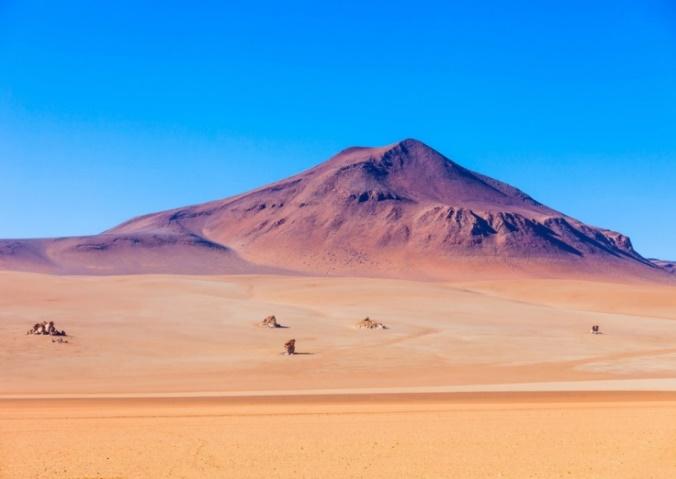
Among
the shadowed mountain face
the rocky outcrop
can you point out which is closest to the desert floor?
the rocky outcrop

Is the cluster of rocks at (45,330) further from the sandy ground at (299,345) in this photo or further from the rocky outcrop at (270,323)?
the rocky outcrop at (270,323)

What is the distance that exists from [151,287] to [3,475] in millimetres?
52373

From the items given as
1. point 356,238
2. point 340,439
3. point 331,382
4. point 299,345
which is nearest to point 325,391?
point 331,382

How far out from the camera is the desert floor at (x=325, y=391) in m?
11.7

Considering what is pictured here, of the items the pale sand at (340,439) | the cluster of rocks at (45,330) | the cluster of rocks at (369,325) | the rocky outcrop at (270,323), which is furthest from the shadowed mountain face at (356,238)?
the pale sand at (340,439)

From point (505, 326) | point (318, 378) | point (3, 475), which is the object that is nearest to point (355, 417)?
point (3, 475)

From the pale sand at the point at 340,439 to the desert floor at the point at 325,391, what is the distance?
0.18 ft

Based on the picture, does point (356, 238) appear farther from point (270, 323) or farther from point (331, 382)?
point (331, 382)

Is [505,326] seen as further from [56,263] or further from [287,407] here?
[56,263]

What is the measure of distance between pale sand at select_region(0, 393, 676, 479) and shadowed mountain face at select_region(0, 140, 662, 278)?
361 feet

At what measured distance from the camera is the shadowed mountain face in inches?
5349

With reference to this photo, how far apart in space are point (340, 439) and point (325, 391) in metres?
8.77

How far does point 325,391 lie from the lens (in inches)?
875

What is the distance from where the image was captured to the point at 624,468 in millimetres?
11055
